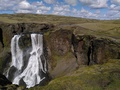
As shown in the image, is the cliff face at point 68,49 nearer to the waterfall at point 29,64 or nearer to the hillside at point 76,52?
the hillside at point 76,52

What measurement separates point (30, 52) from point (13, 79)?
13159 mm

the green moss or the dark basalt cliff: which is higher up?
the green moss

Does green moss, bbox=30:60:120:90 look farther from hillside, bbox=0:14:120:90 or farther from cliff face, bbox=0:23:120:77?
cliff face, bbox=0:23:120:77

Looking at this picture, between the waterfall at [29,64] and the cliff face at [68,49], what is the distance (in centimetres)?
237

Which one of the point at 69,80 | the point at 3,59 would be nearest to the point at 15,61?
the point at 3,59

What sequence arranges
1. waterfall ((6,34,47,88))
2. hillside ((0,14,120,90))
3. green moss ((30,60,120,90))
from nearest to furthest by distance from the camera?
green moss ((30,60,120,90))
hillside ((0,14,120,90))
waterfall ((6,34,47,88))

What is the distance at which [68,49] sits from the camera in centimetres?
8944

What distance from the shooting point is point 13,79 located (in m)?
87.4

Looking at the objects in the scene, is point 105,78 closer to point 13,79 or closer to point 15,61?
point 13,79

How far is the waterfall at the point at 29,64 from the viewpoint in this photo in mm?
85938

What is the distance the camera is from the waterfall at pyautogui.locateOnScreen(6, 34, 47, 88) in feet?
282

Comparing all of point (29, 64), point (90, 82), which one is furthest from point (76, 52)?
point (90, 82)

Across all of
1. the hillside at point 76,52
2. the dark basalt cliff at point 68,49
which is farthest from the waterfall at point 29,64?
the dark basalt cliff at point 68,49

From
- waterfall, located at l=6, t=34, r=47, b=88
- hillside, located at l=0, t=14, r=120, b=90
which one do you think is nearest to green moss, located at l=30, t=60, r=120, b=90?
hillside, located at l=0, t=14, r=120, b=90
